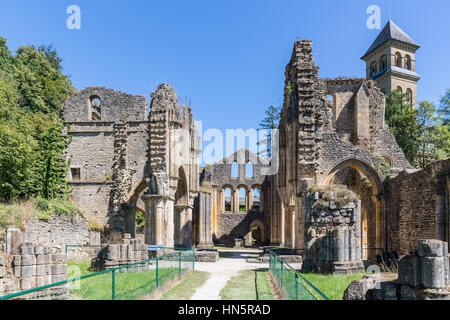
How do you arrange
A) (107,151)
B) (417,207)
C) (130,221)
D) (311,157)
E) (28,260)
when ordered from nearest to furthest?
(28,260), (417,207), (311,157), (130,221), (107,151)

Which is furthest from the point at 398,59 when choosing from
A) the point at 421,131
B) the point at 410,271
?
the point at 410,271

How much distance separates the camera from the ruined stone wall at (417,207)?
12227 millimetres

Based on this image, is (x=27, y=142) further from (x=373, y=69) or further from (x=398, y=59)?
(x=373, y=69)

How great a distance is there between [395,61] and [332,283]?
46.1 metres

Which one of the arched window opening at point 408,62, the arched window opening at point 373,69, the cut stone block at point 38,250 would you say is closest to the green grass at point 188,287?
the cut stone block at point 38,250

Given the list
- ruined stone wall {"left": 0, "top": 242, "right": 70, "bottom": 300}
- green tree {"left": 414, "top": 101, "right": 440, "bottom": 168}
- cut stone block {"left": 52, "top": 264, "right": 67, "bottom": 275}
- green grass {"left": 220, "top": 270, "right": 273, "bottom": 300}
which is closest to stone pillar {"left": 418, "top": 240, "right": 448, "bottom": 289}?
green grass {"left": 220, "top": 270, "right": 273, "bottom": 300}

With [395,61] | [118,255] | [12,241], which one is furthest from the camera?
[395,61]

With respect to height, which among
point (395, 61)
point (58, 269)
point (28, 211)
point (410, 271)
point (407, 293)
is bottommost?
point (58, 269)

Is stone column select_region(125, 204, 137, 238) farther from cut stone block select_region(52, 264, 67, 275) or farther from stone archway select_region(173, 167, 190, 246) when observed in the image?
cut stone block select_region(52, 264, 67, 275)

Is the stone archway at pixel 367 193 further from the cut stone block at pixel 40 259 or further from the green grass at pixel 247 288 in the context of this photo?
the cut stone block at pixel 40 259

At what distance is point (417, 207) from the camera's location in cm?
1400

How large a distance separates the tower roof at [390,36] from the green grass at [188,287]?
46072 mm

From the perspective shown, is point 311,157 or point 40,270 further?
point 311,157
